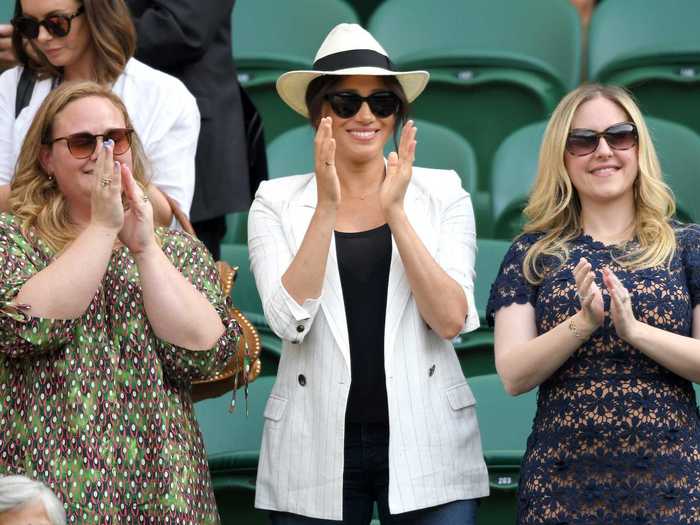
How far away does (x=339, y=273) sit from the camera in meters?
3.58

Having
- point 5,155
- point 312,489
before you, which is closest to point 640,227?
point 312,489

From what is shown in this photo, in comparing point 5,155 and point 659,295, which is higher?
point 5,155

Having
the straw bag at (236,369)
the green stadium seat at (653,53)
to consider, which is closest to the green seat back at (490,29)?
the green stadium seat at (653,53)

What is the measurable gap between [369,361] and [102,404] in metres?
0.69

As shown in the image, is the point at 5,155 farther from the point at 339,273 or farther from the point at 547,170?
the point at 547,170

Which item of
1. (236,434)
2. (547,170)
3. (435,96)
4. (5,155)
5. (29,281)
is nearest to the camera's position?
(29,281)

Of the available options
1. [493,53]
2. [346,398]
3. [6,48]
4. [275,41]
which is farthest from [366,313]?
[275,41]

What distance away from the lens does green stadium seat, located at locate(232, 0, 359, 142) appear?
243 inches

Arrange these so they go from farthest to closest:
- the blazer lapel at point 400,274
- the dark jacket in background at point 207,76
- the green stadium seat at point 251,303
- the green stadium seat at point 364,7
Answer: the green stadium seat at point 364,7 < the green stadium seat at point 251,303 < the dark jacket in background at point 207,76 < the blazer lapel at point 400,274

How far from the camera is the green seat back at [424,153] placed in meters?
5.55

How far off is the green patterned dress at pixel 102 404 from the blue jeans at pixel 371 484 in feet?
1.17

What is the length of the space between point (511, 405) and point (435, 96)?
2.14m

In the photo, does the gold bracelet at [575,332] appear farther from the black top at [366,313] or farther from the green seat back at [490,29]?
the green seat back at [490,29]

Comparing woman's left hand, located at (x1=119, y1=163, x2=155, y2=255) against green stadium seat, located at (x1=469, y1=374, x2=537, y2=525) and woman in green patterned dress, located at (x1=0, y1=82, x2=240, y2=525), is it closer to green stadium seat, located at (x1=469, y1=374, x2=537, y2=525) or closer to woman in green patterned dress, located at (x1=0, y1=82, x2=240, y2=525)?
woman in green patterned dress, located at (x1=0, y1=82, x2=240, y2=525)
